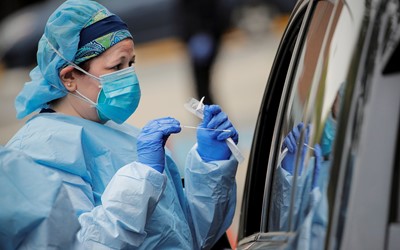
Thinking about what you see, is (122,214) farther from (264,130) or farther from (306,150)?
(306,150)

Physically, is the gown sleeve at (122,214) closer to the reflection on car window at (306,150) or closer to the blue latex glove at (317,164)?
the reflection on car window at (306,150)

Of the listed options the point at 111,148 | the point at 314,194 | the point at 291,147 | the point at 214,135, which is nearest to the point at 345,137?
the point at 314,194

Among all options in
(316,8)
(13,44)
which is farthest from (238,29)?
(316,8)

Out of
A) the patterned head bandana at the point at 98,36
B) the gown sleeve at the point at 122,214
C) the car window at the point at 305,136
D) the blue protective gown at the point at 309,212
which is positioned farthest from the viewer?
the patterned head bandana at the point at 98,36

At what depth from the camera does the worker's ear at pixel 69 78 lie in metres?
4.07

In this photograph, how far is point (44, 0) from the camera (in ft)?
61.3

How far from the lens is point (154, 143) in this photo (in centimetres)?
369

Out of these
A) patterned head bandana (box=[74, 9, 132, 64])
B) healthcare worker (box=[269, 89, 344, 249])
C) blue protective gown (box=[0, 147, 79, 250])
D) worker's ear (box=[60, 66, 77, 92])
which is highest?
patterned head bandana (box=[74, 9, 132, 64])

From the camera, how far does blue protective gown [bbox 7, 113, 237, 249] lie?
3.53 meters

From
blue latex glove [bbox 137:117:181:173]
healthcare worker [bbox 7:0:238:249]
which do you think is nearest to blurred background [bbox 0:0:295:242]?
healthcare worker [bbox 7:0:238:249]

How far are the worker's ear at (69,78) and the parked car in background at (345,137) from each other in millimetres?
1206

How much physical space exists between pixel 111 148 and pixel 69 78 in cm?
36

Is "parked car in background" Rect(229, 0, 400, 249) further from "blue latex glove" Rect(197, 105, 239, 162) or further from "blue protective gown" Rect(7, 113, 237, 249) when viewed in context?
"blue latex glove" Rect(197, 105, 239, 162)

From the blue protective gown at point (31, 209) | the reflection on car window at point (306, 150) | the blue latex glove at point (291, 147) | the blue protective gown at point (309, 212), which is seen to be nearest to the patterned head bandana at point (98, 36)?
the blue protective gown at point (31, 209)
